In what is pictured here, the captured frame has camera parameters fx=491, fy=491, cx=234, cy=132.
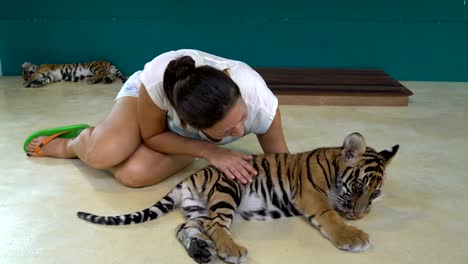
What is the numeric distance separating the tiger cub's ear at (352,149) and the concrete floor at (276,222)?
10.3 inches

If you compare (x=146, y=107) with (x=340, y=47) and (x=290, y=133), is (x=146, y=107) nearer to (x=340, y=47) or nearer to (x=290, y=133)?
(x=290, y=133)

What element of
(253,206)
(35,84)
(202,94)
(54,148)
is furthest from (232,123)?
(35,84)

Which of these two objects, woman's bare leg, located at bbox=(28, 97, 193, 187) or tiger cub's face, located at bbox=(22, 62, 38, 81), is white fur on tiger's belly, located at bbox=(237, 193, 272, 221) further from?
tiger cub's face, located at bbox=(22, 62, 38, 81)

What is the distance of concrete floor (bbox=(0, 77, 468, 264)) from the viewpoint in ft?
5.42

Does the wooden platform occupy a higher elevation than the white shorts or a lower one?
lower

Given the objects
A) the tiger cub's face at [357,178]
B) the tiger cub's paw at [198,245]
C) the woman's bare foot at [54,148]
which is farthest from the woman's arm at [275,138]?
the woman's bare foot at [54,148]

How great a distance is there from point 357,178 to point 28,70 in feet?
12.9

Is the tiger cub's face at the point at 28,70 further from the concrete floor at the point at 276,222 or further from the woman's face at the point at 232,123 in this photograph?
the woman's face at the point at 232,123

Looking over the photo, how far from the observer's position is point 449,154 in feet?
8.77

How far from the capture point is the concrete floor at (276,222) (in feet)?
5.42

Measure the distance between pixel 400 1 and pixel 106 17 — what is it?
2.86 metres

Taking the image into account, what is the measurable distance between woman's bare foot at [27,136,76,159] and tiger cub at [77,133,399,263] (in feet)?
2.40

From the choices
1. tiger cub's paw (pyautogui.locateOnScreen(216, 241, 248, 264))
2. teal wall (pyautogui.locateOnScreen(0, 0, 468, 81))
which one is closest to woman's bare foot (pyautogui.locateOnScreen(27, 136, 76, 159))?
tiger cub's paw (pyautogui.locateOnScreen(216, 241, 248, 264))

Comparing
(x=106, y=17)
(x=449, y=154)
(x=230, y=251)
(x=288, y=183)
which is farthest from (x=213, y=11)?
(x=230, y=251)
